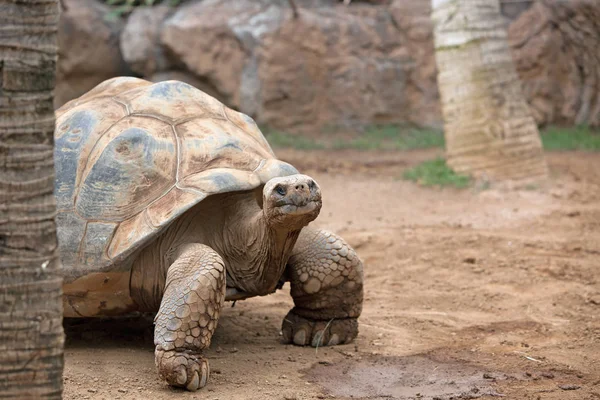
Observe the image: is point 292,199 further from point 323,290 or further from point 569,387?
point 569,387

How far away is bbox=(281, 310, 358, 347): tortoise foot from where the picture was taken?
3.62m

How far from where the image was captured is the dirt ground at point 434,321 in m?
3.02

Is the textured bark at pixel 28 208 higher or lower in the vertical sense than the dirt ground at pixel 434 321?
higher

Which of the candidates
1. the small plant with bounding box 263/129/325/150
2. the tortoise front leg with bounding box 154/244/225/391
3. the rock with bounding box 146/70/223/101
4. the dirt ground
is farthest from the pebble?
the rock with bounding box 146/70/223/101

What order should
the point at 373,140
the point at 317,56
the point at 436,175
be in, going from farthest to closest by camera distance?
the point at 317,56 → the point at 373,140 → the point at 436,175

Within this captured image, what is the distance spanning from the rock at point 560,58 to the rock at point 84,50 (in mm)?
4354

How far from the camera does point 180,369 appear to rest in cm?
290

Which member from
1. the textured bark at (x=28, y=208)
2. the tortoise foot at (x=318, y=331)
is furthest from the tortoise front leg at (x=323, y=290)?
the textured bark at (x=28, y=208)

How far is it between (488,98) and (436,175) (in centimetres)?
75

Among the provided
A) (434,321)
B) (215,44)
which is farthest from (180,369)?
(215,44)

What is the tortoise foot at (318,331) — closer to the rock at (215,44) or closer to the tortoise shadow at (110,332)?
the tortoise shadow at (110,332)

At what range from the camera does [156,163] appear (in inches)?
131

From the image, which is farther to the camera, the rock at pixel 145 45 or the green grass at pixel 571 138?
the rock at pixel 145 45

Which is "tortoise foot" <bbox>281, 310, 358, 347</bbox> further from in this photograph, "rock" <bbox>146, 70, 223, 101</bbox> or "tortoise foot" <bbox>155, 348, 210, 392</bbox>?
"rock" <bbox>146, 70, 223, 101</bbox>
